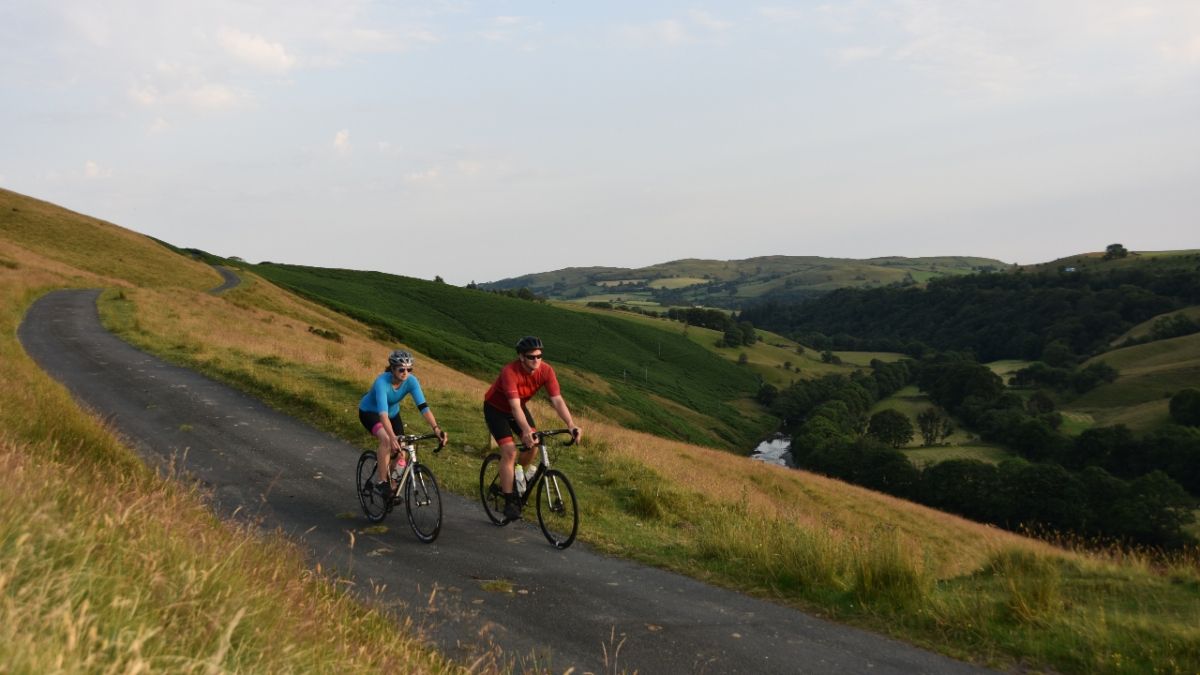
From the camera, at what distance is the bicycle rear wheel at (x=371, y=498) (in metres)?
10.6

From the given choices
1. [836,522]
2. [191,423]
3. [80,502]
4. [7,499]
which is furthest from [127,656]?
[836,522]

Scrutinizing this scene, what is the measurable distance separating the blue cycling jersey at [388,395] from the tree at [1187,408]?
433ft

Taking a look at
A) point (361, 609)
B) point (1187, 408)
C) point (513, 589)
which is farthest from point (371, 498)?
point (1187, 408)

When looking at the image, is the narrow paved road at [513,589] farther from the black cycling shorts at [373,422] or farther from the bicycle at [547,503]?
the black cycling shorts at [373,422]

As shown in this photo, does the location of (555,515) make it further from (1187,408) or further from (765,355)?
(765,355)

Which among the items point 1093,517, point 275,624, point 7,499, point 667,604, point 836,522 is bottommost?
point 1093,517

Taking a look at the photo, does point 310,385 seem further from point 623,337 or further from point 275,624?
point 623,337

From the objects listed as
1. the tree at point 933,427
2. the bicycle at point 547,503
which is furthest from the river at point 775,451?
the bicycle at point 547,503

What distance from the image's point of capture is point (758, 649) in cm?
718

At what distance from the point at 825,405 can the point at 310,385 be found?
112 m

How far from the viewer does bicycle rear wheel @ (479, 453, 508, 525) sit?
10.8 meters

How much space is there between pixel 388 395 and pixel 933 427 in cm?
12487

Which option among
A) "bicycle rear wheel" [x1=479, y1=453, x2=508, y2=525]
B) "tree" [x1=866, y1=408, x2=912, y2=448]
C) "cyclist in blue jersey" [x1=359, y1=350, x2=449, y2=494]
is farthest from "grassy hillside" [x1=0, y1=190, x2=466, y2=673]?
"tree" [x1=866, y1=408, x2=912, y2=448]

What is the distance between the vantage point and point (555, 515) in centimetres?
1055
